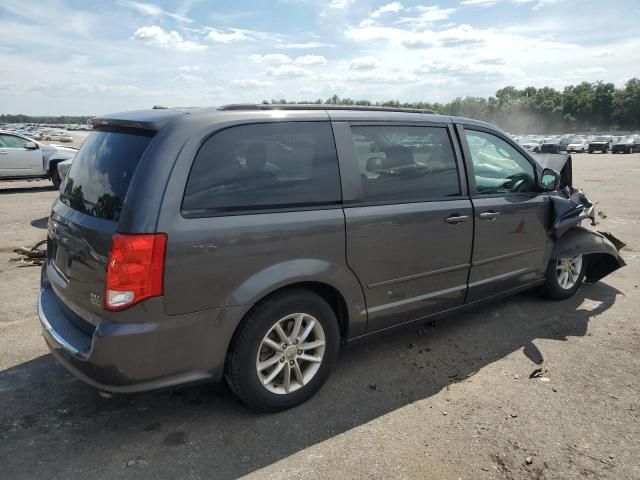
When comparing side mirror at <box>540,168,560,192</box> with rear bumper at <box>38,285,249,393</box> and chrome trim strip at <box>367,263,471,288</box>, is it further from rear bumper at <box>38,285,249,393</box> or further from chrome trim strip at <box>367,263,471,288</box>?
rear bumper at <box>38,285,249,393</box>

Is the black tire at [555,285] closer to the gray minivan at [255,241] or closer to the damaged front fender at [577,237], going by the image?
the damaged front fender at [577,237]

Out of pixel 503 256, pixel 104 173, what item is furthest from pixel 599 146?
pixel 104 173

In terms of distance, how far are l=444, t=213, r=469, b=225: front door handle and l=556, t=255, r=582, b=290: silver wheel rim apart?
1667 mm

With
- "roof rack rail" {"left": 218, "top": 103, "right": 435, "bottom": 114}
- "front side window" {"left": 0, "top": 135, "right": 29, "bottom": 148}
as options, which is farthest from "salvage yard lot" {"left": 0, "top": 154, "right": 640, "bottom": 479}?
"front side window" {"left": 0, "top": 135, "right": 29, "bottom": 148}

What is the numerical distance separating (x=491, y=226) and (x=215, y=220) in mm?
2359

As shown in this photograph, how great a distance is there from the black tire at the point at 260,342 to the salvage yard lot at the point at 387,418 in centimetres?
11

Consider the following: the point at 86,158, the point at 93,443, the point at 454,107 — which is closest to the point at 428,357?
the point at 93,443

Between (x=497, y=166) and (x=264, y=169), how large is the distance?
237 cm

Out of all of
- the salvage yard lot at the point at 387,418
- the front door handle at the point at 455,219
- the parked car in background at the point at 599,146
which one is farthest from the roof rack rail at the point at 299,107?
the parked car in background at the point at 599,146

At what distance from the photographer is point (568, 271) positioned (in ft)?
16.5

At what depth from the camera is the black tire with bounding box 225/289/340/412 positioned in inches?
110

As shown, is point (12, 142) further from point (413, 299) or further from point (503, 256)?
point (503, 256)

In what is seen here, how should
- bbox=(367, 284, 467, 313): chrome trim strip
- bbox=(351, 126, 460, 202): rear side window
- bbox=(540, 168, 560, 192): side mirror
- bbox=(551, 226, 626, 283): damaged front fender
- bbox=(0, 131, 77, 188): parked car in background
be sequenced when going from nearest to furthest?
1. bbox=(351, 126, 460, 202): rear side window
2. bbox=(367, 284, 467, 313): chrome trim strip
3. bbox=(540, 168, 560, 192): side mirror
4. bbox=(551, 226, 626, 283): damaged front fender
5. bbox=(0, 131, 77, 188): parked car in background

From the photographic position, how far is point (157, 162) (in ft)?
8.35
